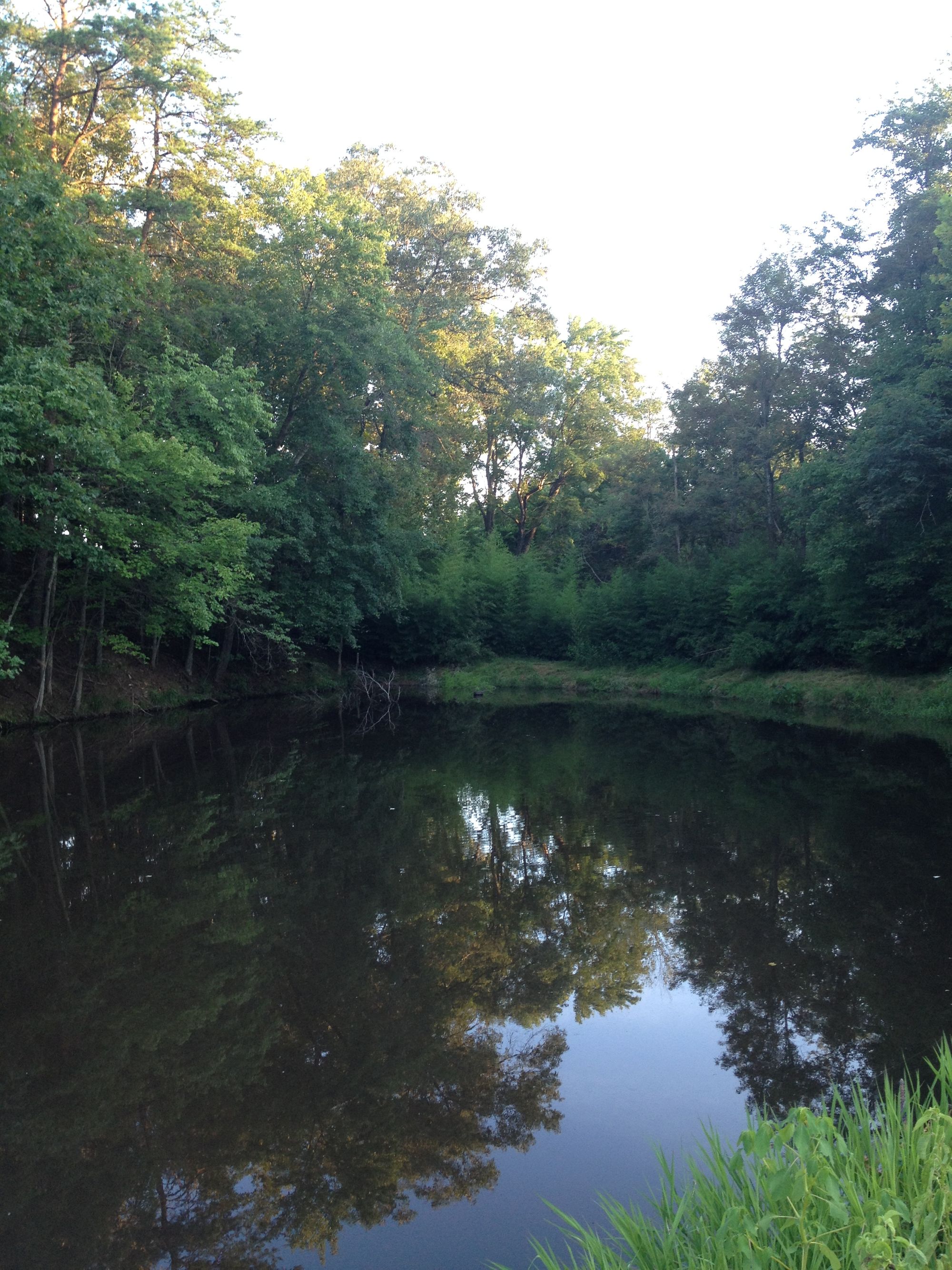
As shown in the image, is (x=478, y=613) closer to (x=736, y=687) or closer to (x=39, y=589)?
(x=736, y=687)

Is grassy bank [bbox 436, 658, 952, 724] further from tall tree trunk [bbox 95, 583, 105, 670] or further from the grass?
the grass

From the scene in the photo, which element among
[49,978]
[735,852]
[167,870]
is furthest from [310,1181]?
[735,852]

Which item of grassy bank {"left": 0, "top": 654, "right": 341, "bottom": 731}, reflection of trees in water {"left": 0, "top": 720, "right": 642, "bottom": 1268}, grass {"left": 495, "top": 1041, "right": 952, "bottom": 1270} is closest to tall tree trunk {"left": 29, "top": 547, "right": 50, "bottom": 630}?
grassy bank {"left": 0, "top": 654, "right": 341, "bottom": 731}

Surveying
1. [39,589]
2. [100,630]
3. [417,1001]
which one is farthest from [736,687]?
[417,1001]

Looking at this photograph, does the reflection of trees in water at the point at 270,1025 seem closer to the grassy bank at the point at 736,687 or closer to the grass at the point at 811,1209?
the grass at the point at 811,1209

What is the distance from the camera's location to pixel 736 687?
25.0 m

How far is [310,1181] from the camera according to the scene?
11.0 feet

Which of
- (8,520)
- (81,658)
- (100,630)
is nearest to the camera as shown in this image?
(8,520)

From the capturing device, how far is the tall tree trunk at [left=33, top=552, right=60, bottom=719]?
57.1 feet

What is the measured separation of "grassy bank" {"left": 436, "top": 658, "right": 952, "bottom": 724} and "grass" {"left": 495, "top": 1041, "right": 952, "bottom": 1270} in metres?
16.7

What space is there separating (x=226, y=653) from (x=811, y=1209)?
2299 centimetres

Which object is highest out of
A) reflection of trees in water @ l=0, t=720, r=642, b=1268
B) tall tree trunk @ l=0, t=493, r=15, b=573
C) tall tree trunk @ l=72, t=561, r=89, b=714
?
tall tree trunk @ l=0, t=493, r=15, b=573

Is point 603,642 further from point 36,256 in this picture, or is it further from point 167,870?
point 167,870

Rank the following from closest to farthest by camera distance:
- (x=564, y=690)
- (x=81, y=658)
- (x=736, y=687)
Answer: (x=81, y=658), (x=736, y=687), (x=564, y=690)
